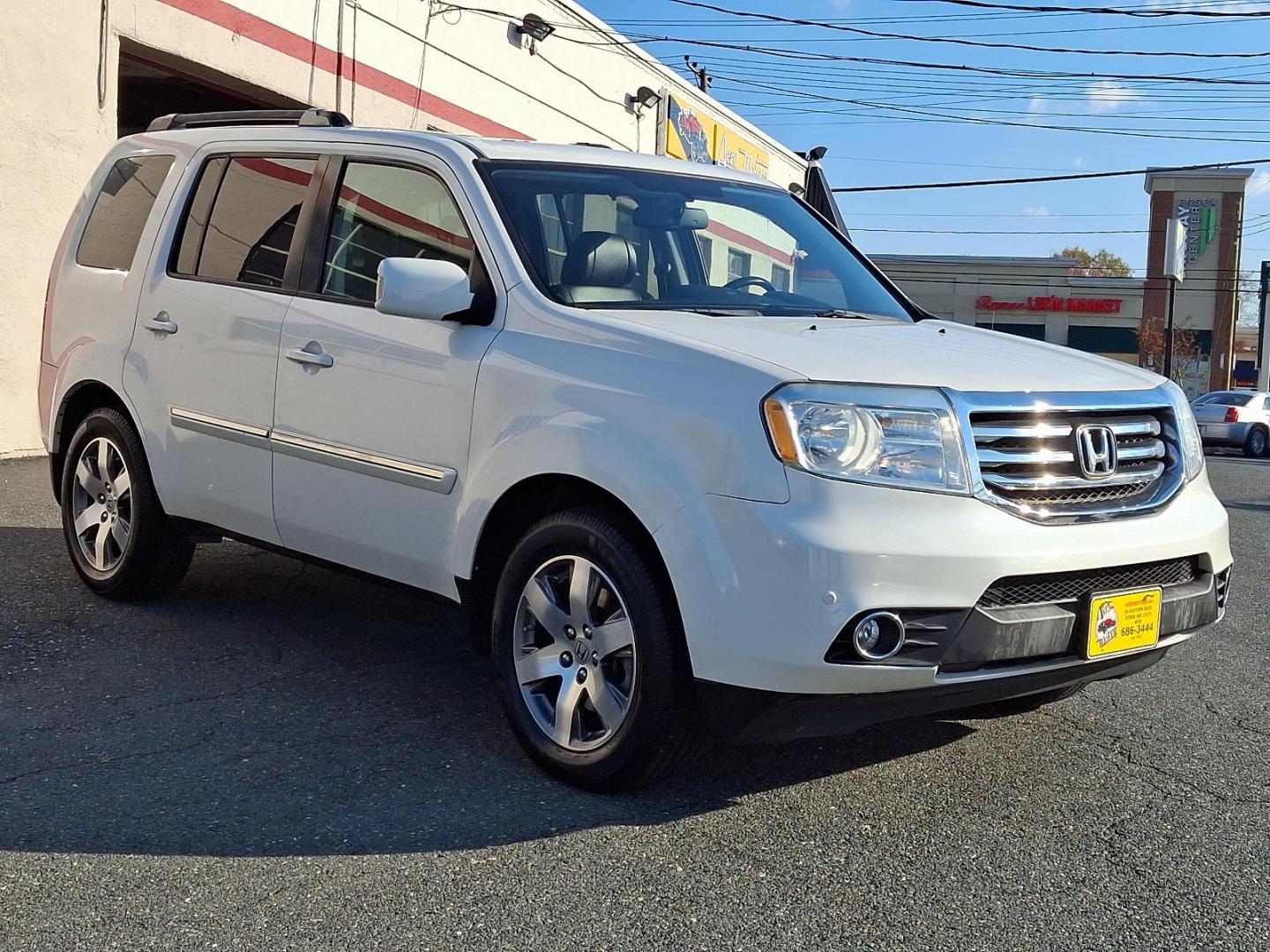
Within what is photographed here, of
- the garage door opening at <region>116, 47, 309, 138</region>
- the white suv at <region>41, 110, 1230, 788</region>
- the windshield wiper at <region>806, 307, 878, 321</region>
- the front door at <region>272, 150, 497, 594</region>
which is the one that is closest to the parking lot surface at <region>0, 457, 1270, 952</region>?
the white suv at <region>41, 110, 1230, 788</region>

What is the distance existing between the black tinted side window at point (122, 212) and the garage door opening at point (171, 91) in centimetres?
645

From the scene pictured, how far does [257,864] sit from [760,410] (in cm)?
164

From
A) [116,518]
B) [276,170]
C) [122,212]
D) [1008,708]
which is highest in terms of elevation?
[276,170]

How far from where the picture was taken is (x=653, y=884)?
3225mm

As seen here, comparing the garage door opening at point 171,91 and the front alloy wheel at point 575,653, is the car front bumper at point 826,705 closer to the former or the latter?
the front alloy wheel at point 575,653

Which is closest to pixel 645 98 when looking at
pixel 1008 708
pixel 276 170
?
pixel 276 170

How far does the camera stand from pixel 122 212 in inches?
230

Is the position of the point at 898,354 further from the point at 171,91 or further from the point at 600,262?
the point at 171,91

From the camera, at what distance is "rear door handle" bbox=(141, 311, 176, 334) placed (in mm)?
5293

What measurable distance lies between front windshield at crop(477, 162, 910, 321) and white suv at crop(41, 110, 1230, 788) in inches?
0.6

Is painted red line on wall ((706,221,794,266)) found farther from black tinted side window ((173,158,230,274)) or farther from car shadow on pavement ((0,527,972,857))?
black tinted side window ((173,158,230,274))

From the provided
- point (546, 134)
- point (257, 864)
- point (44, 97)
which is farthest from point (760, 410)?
point (546, 134)

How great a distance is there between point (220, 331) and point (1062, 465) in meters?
3.06

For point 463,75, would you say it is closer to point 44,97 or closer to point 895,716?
point 44,97
